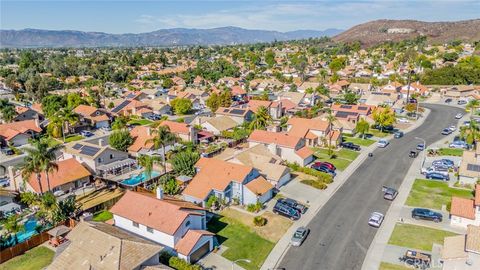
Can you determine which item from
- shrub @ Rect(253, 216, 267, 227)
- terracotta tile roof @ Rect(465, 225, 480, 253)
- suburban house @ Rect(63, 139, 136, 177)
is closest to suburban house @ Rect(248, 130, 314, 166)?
shrub @ Rect(253, 216, 267, 227)

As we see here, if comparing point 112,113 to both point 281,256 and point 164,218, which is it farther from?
point 281,256

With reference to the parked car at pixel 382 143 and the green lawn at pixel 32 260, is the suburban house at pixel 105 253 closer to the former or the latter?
the green lawn at pixel 32 260

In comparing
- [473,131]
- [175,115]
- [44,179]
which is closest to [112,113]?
[175,115]

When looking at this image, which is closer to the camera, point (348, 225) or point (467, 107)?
point (348, 225)

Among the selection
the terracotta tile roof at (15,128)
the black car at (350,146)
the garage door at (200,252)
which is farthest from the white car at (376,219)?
the terracotta tile roof at (15,128)

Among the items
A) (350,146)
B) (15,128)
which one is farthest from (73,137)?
(350,146)

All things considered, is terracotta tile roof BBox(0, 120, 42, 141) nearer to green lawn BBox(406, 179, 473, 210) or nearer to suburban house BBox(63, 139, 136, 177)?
suburban house BBox(63, 139, 136, 177)
